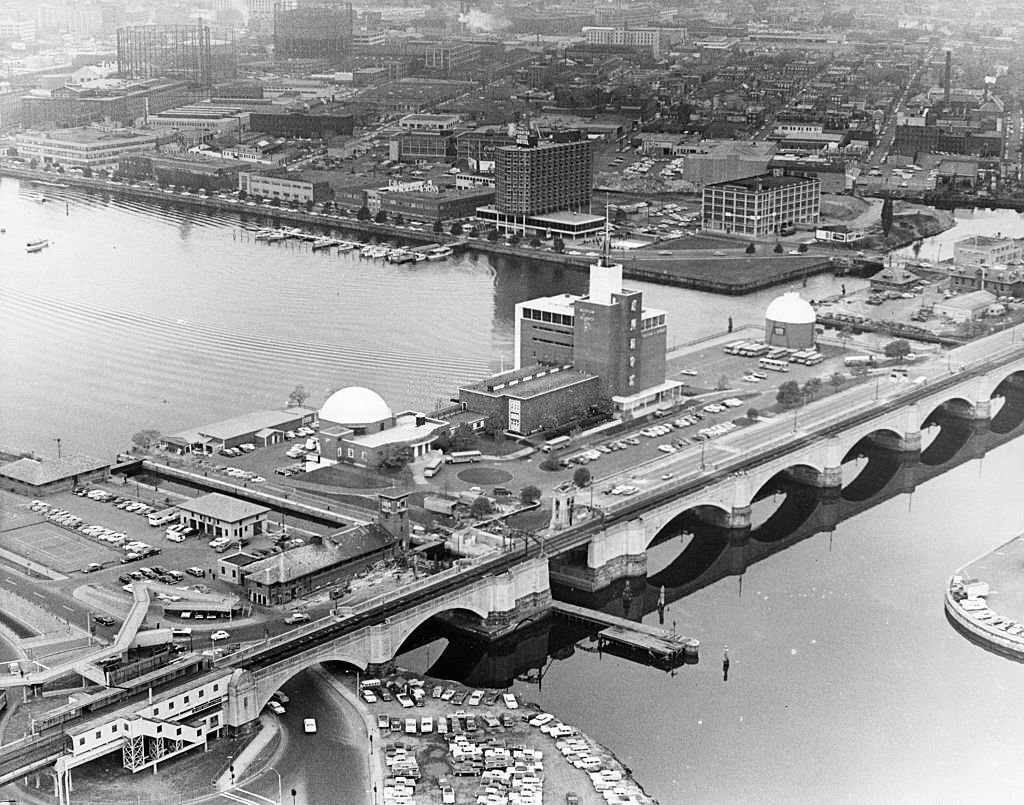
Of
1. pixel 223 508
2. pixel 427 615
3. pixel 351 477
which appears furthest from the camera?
pixel 351 477

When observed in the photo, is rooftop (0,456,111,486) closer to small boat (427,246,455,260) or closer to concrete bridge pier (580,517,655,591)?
concrete bridge pier (580,517,655,591)

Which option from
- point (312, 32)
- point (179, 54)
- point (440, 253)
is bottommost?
point (440, 253)

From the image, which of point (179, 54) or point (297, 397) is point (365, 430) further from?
point (179, 54)

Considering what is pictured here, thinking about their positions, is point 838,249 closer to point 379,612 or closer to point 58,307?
point 58,307

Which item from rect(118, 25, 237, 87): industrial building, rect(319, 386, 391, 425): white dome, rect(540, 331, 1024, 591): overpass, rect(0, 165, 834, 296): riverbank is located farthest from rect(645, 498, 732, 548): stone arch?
rect(118, 25, 237, 87): industrial building

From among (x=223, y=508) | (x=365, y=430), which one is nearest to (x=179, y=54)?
(x=365, y=430)

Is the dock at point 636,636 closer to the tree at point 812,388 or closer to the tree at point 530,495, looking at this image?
the tree at point 530,495
